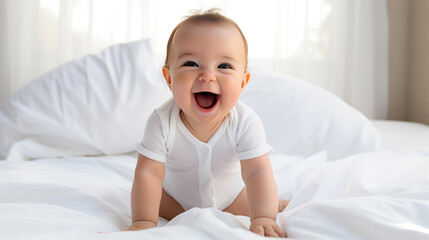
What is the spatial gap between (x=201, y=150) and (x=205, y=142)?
0.02m

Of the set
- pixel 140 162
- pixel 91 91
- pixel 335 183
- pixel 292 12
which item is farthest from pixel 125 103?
pixel 292 12

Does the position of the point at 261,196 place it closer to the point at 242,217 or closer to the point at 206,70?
the point at 242,217

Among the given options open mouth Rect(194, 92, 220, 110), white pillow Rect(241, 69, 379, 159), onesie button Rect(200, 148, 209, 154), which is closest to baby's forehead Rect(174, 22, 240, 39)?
open mouth Rect(194, 92, 220, 110)

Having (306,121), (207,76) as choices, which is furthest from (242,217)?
(306,121)

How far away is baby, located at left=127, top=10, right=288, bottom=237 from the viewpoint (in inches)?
32.3

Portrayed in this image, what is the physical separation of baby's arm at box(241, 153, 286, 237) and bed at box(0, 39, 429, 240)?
0.08 feet

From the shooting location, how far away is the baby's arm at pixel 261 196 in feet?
2.45

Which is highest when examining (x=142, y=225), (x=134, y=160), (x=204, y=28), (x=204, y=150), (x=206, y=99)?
(x=204, y=28)

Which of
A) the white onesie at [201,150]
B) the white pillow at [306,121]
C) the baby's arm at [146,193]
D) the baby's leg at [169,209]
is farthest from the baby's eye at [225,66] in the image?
the white pillow at [306,121]

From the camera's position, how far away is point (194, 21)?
845 millimetres

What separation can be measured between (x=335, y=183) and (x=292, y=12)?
1517 mm

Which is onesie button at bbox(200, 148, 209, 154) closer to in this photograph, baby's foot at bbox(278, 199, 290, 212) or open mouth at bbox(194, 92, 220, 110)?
open mouth at bbox(194, 92, 220, 110)

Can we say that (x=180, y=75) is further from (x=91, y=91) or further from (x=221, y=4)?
(x=221, y=4)

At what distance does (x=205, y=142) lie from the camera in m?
0.92
